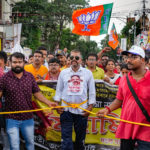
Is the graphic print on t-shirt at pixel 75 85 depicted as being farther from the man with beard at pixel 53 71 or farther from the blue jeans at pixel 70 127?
the man with beard at pixel 53 71

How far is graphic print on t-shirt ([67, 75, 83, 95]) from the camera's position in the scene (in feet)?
15.7

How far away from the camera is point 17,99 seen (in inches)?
170

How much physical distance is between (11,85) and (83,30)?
17.2 ft

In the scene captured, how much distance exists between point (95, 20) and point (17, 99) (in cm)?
547

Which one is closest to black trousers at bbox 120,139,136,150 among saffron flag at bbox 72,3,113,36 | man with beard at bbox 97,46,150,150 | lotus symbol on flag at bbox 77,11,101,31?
man with beard at bbox 97,46,150,150

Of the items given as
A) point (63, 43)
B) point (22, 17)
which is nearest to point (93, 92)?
point (22, 17)

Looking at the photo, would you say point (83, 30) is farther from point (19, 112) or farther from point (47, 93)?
point (19, 112)

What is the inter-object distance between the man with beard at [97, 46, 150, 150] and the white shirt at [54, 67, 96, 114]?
1.15 metres

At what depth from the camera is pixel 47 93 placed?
Answer: 5410mm

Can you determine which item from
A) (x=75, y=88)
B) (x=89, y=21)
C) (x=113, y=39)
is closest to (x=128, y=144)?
(x=75, y=88)

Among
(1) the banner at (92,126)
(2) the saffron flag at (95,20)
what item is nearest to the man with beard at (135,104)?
(1) the banner at (92,126)

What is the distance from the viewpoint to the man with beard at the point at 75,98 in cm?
478

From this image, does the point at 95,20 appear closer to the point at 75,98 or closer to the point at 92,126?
the point at 92,126

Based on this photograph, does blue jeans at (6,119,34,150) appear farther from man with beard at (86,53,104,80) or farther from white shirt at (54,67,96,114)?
man with beard at (86,53,104,80)
